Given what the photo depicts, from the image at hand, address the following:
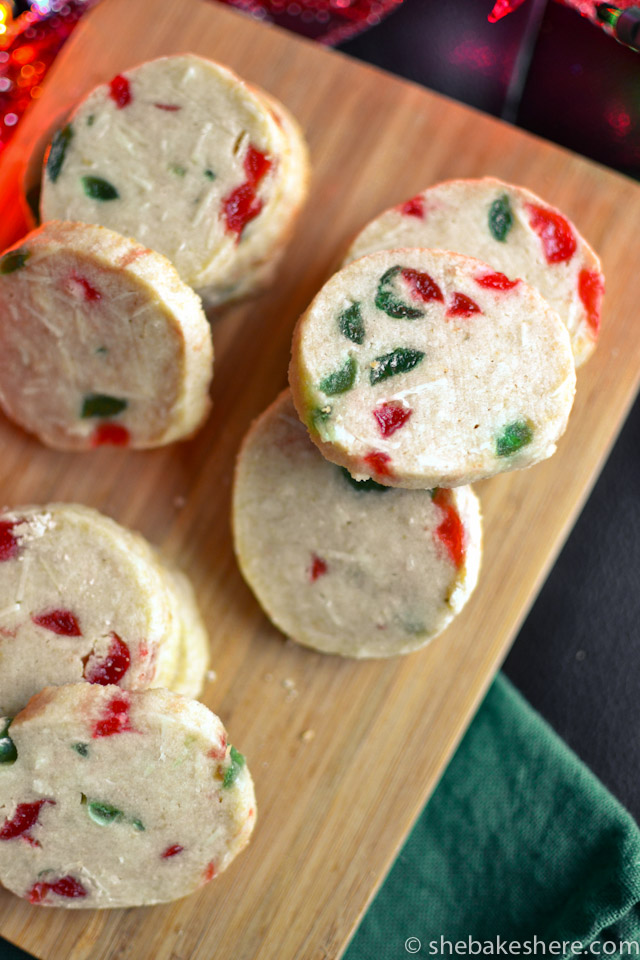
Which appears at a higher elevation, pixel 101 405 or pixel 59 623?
pixel 101 405

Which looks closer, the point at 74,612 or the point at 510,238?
the point at 74,612

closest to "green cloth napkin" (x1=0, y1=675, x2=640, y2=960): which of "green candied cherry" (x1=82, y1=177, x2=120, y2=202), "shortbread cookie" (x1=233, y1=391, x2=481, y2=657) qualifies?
"shortbread cookie" (x1=233, y1=391, x2=481, y2=657)

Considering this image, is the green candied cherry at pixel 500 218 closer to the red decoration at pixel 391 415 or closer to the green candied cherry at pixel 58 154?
the red decoration at pixel 391 415

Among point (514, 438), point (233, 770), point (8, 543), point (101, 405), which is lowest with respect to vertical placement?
point (233, 770)

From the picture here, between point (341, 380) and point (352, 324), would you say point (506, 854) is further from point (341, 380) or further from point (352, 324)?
point (352, 324)

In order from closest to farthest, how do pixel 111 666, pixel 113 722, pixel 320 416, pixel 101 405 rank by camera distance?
pixel 320 416, pixel 113 722, pixel 111 666, pixel 101 405

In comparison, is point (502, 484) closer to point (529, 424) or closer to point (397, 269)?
point (529, 424)

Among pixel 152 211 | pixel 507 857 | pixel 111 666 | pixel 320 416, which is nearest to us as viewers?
pixel 320 416

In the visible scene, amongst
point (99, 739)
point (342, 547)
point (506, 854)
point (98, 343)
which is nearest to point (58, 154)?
point (98, 343)
